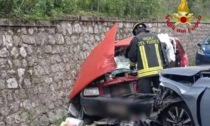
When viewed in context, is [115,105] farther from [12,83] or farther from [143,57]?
[12,83]

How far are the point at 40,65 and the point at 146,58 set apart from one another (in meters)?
2.26

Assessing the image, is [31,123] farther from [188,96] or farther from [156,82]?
[188,96]

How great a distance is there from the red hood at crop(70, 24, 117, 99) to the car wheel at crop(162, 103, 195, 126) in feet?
4.33

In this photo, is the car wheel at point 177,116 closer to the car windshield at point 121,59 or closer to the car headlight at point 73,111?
the car windshield at point 121,59

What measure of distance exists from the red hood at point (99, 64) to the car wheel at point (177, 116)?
1320 millimetres

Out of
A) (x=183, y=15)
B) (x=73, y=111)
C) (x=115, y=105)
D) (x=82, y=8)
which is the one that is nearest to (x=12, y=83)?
(x=73, y=111)

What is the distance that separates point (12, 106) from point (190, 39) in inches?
495

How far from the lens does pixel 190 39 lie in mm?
18984

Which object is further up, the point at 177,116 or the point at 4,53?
the point at 4,53

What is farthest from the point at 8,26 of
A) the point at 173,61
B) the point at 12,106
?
the point at 173,61

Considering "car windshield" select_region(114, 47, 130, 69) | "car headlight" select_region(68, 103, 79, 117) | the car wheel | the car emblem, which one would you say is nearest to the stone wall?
"car headlight" select_region(68, 103, 79, 117)

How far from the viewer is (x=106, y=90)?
7.93 meters

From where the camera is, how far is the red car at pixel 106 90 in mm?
7535

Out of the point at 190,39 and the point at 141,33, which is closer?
the point at 141,33
